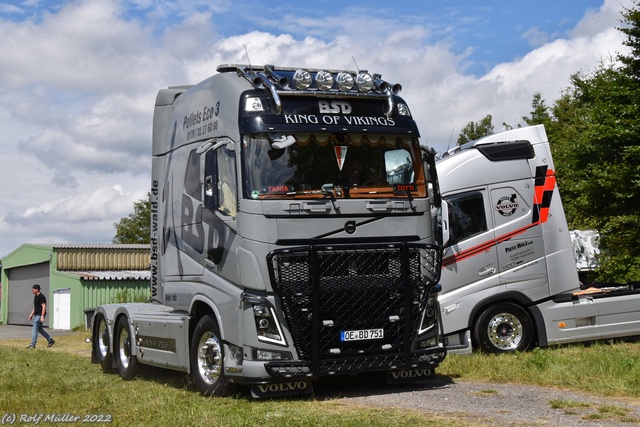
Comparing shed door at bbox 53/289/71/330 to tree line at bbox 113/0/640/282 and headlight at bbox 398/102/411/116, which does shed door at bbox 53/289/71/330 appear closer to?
tree line at bbox 113/0/640/282

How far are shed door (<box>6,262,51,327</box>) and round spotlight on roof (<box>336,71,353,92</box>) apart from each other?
117 ft

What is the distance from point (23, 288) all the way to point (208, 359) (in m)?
39.3

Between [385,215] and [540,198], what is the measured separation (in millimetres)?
5280

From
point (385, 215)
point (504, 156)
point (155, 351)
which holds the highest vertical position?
point (504, 156)

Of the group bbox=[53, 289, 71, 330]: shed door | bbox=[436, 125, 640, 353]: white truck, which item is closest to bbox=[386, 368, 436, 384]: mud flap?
bbox=[436, 125, 640, 353]: white truck

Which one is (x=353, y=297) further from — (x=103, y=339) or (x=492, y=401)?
(x=103, y=339)

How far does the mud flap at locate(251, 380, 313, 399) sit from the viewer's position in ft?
32.2

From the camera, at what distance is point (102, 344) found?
48.2 ft

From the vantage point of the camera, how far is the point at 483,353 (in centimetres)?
1387

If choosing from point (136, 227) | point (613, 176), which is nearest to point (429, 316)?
point (613, 176)

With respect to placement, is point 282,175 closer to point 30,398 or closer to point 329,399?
point 329,399

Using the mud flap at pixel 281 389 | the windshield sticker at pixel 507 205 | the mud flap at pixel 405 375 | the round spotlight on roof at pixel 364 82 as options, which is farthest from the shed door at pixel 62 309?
the round spotlight on roof at pixel 364 82

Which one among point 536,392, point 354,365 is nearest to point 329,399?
point 354,365

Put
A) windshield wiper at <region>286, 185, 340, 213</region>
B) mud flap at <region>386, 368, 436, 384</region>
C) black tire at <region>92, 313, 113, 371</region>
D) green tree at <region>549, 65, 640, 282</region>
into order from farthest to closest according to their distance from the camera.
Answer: green tree at <region>549, 65, 640, 282</region>, black tire at <region>92, 313, 113, 371</region>, mud flap at <region>386, 368, 436, 384</region>, windshield wiper at <region>286, 185, 340, 213</region>
